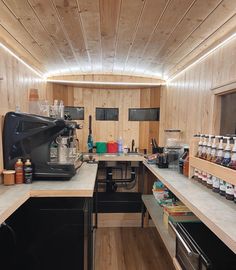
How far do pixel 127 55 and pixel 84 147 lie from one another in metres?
1.80

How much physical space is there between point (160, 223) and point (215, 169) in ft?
3.30

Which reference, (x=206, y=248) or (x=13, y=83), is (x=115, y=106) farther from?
(x=206, y=248)

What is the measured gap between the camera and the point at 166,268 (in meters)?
2.21

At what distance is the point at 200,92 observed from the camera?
2.07 metres

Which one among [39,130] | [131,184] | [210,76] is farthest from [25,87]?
[131,184]

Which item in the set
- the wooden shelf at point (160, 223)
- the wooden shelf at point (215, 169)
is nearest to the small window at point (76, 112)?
the wooden shelf at point (160, 223)

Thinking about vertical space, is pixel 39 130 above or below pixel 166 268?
above

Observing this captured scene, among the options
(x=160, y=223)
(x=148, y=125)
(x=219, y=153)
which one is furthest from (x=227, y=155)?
(x=148, y=125)

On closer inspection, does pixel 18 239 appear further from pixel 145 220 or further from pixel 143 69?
pixel 143 69

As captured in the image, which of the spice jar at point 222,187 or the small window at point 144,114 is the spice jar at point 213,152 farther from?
the small window at point 144,114

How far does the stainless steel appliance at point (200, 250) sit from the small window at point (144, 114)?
2199mm

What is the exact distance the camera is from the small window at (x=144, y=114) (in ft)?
11.1

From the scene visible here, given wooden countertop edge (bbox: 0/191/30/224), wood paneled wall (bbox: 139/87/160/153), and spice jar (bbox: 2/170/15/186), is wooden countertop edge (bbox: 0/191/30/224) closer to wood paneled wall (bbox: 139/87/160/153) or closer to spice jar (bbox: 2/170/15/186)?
spice jar (bbox: 2/170/15/186)

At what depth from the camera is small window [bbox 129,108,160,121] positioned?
3398 mm
